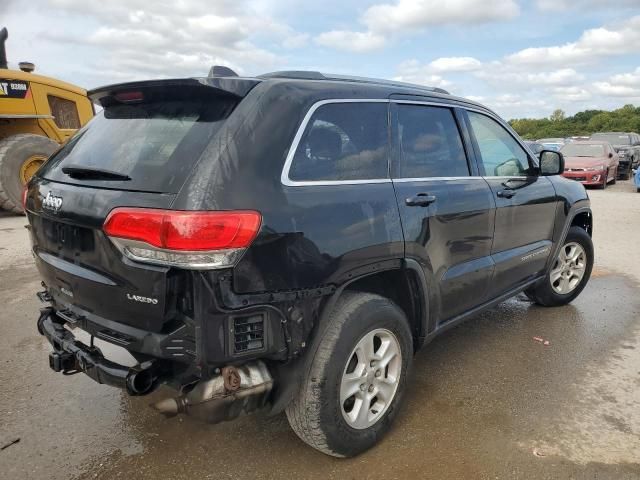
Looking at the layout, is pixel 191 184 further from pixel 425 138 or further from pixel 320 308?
pixel 425 138

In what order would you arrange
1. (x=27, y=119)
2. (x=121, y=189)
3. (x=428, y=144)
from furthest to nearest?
(x=27, y=119) → (x=428, y=144) → (x=121, y=189)

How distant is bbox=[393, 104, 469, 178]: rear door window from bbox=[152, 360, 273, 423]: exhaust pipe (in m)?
1.32

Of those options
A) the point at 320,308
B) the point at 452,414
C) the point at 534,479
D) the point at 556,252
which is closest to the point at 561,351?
the point at 556,252

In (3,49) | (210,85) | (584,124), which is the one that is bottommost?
(584,124)

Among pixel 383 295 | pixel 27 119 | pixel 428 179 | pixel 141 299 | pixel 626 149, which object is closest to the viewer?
pixel 141 299

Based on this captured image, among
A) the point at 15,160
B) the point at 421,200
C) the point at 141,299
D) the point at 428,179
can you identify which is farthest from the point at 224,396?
the point at 15,160

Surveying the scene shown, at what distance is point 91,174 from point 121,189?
294 millimetres

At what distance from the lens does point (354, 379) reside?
2.61m

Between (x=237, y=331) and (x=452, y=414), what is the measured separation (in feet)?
5.34

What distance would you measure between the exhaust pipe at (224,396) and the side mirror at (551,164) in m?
3.00

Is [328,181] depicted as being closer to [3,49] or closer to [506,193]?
[506,193]

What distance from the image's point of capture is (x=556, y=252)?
4.54 m

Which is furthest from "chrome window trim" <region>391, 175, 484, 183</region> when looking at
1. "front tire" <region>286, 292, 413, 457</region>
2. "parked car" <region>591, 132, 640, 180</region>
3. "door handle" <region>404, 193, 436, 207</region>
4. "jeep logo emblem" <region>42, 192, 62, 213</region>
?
"parked car" <region>591, 132, 640, 180</region>

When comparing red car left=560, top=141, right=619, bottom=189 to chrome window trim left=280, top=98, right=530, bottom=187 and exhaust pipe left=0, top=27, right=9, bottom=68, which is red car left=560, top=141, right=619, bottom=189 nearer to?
chrome window trim left=280, top=98, right=530, bottom=187
